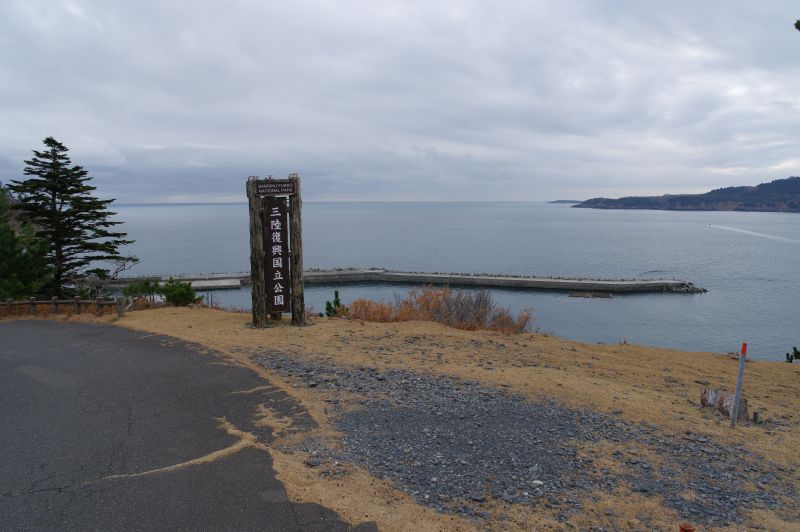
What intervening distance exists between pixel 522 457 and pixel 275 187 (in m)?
9.74

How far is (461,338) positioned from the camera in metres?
12.6

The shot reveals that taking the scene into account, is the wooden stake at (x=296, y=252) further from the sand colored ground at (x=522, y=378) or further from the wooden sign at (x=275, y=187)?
the sand colored ground at (x=522, y=378)

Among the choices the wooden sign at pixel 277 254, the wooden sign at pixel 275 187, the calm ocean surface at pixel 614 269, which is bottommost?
the calm ocean surface at pixel 614 269

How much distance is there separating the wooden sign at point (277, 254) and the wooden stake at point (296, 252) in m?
0.19

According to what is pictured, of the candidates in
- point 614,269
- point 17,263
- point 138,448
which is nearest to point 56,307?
point 17,263

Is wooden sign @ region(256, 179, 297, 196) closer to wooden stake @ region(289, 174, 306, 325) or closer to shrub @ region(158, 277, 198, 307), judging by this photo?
wooden stake @ region(289, 174, 306, 325)

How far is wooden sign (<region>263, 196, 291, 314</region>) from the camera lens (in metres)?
13.5

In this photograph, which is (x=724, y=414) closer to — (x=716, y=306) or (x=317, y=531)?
(x=317, y=531)

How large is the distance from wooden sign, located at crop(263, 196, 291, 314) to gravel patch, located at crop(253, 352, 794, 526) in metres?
6.02

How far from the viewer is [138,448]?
618 cm

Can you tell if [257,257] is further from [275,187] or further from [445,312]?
[445,312]

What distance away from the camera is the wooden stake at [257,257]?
1325cm

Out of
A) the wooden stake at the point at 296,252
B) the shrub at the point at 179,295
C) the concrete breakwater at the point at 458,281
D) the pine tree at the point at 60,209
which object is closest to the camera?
the wooden stake at the point at 296,252

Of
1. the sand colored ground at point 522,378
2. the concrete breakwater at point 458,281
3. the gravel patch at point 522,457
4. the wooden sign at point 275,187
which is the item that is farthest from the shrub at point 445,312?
the concrete breakwater at point 458,281
